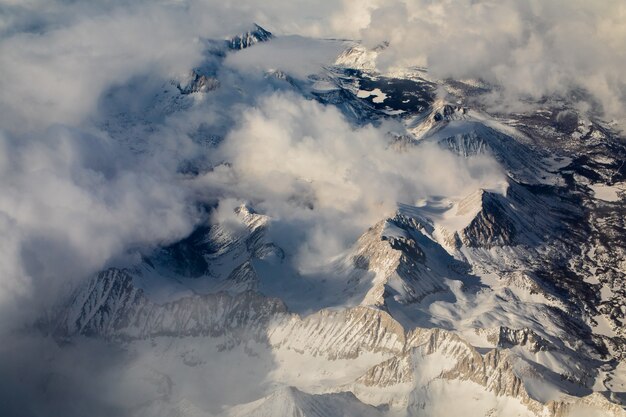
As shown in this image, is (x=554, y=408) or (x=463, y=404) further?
(x=463, y=404)

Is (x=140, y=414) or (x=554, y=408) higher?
(x=554, y=408)

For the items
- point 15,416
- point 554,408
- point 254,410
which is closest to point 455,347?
point 554,408

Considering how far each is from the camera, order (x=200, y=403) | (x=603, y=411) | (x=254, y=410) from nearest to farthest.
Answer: (x=603, y=411) → (x=254, y=410) → (x=200, y=403)

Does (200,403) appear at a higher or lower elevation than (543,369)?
lower

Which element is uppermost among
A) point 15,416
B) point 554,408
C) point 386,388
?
point 554,408

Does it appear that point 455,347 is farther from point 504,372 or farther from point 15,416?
point 15,416

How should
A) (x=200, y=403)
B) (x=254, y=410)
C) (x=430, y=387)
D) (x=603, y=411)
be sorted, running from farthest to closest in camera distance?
(x=200, y=403) → (x=430, y=387) → (x=254, y=410) → (x=603, y=411)

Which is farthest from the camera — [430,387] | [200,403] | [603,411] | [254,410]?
[200,403]

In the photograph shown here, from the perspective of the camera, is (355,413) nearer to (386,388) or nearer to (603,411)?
(386,388)

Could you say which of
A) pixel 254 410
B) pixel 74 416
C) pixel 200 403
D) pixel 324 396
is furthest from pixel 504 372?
pixel 74 416
